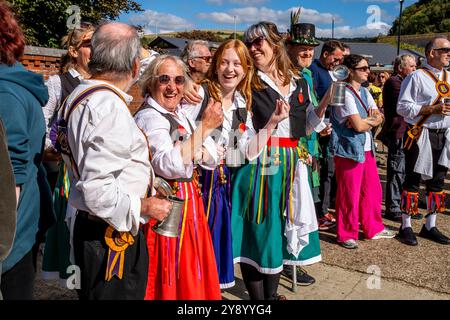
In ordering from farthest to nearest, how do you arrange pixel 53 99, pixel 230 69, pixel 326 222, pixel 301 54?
1. pixel 326 222
2. pixel 301 54
3. pixel 53 99
4. pixel 230 69

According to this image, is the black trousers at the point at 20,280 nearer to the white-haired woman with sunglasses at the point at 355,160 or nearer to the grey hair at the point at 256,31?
the grey hair at the point at 256,31

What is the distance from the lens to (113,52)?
173cm

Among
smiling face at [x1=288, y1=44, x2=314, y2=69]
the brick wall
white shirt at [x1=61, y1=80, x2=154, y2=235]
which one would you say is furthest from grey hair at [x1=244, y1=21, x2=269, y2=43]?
the brick wall

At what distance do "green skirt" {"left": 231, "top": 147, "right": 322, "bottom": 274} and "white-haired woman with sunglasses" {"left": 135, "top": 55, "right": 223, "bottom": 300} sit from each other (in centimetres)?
49

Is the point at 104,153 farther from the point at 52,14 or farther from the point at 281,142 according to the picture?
the point at 52,14

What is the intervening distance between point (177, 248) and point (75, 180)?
0.71m

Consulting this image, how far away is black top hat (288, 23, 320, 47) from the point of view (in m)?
4.08

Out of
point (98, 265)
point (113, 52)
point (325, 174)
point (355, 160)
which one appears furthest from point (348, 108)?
point (98, 265)

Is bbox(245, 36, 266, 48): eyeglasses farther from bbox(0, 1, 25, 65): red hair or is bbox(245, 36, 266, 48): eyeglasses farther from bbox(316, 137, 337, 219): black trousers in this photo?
bbox(316, 137, 337, 219): black trousers

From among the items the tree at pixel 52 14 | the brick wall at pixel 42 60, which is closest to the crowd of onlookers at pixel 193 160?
the brick wall at pixel 42 60

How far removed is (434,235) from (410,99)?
1455 millimetres
